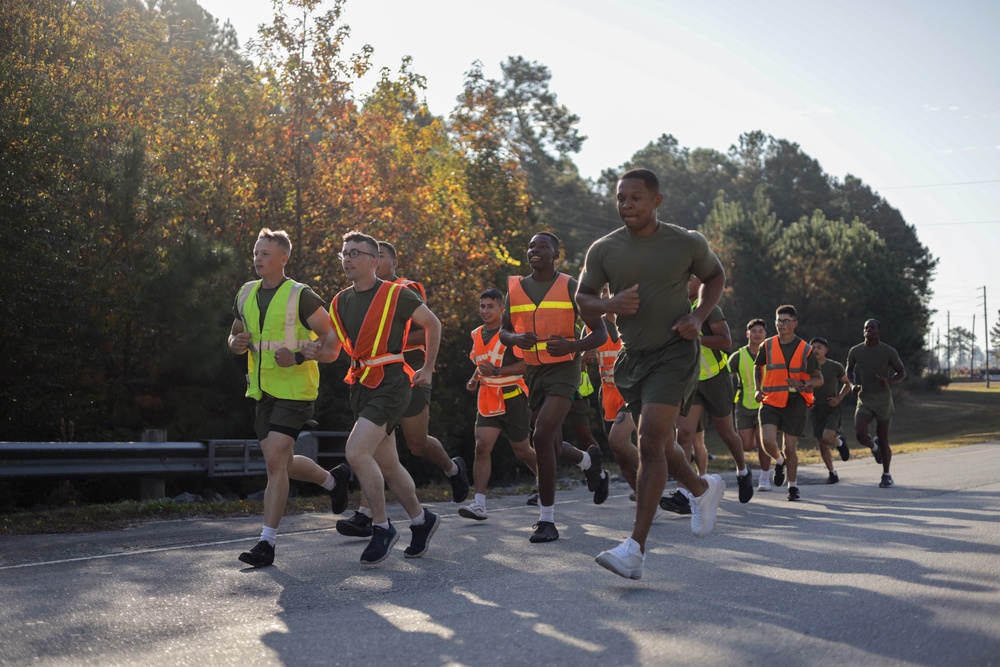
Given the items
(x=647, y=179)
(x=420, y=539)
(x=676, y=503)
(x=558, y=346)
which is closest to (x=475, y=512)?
(x=676, y=503)

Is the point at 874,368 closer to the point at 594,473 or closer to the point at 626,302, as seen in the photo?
the point at 594,473

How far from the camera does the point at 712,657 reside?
4562 millimetres

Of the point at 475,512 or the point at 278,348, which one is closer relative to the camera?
the point at 278,348

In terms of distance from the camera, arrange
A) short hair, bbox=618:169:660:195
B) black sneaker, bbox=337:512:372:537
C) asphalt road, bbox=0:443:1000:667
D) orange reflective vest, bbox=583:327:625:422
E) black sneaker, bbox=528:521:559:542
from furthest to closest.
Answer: orange reflective vest, bbox=583:327:625:422, black sneaker, bbox=337:512:372:537, black sneaker, bbox=528:521:559:542, short hair, bbox=618:169:660:195, asphalt road, bbox=0:443:1000:667

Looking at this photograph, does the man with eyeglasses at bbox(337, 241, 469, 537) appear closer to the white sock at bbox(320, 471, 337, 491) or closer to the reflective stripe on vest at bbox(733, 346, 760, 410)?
the white sock at bbox(320, 471, 337, 491)

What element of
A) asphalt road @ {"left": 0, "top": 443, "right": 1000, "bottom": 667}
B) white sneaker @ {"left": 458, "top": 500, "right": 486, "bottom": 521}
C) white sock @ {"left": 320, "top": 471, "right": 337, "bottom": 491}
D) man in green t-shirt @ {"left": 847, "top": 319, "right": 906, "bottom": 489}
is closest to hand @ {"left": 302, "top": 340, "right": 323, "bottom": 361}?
asphalt road @ {"left": 0, "top": 443, "right": 1000, "bottom": 667}

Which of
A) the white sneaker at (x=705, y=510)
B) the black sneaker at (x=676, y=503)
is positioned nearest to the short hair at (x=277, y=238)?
the white sneaker at (x=705, y=510)

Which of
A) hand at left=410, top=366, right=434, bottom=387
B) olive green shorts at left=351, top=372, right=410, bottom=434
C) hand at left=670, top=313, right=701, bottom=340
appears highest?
hand at left=670, top=313, right=701, bottom=340

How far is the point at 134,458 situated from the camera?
12008 mm

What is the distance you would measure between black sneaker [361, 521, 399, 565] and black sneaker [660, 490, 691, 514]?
2.91 meters

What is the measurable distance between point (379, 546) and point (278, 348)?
1.43 m

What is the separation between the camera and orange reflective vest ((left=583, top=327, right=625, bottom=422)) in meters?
12.2

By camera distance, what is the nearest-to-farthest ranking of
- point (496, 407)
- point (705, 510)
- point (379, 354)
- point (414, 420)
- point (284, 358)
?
point (705, 510) < point (284, 358) < point (379, 354) < point (414, 420) < point (496, 407)

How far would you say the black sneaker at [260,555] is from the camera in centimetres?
725
